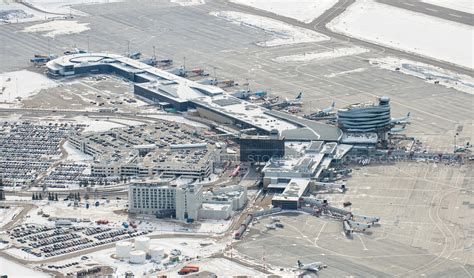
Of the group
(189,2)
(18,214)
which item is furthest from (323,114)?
(189,2)

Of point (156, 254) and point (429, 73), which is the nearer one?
point (156, 254)

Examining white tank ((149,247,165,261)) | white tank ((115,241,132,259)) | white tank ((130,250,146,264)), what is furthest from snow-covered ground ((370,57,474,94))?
white tank ((130,250,146,264))

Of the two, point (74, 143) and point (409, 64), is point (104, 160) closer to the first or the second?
point (74, 143)

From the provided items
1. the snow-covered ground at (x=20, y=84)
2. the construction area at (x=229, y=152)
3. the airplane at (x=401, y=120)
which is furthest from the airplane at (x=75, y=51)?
the airplane at (x=401, y=120)

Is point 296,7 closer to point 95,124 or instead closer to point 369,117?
point 95,124

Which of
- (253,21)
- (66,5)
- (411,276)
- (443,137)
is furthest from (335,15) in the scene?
(411,276)

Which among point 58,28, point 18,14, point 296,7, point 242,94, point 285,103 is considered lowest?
point 18,14

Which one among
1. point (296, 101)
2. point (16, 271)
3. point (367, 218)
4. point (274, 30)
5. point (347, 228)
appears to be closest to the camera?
point (16, 271)

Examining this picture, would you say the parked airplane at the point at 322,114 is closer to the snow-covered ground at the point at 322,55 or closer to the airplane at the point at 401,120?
the airplane at the point at 401,120
